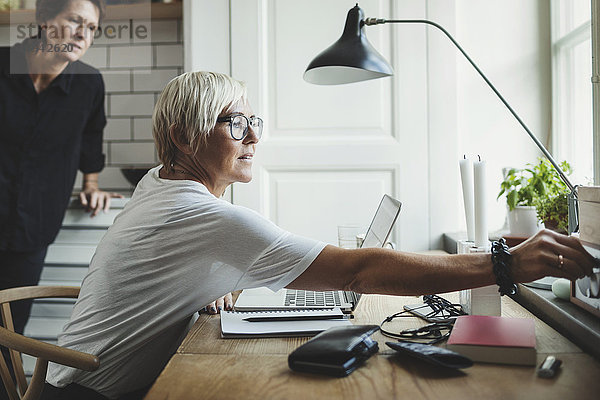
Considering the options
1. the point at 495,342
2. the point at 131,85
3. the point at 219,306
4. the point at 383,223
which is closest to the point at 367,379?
the point at 495,342

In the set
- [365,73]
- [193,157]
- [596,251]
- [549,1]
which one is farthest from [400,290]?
[549,1]

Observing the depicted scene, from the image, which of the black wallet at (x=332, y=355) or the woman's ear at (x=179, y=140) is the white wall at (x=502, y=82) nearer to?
the woman's ear at (x=179, y=140)

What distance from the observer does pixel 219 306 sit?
1.61m

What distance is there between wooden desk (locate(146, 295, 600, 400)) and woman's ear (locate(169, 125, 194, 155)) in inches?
21.8

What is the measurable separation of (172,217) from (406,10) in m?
1.80

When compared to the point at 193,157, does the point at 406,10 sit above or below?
above

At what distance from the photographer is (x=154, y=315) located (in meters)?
1.43

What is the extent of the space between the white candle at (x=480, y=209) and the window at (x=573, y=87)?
1.18m

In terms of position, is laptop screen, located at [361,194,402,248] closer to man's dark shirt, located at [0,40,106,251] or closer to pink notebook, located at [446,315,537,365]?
pink notebook, located at [446,315,537,365]

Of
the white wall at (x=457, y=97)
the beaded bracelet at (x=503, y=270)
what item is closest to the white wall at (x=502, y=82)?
the white wall at (x=457, y=97)

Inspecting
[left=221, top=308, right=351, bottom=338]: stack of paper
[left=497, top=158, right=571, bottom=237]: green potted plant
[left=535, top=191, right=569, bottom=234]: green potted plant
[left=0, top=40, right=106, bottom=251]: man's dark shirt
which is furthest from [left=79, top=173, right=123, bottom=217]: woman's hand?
[left=535, top=191, right=569, bottom=234]: green potted plant

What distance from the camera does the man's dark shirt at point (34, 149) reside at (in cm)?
271

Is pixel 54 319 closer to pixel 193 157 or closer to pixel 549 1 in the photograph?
pixel 193 157

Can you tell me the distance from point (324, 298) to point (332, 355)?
26.0 inches
